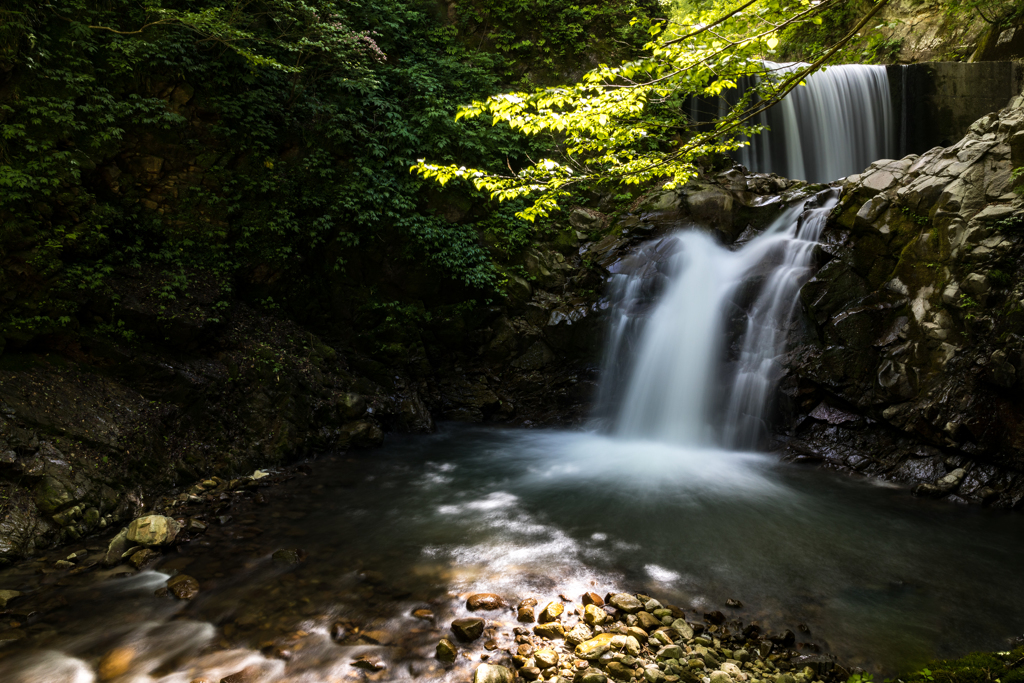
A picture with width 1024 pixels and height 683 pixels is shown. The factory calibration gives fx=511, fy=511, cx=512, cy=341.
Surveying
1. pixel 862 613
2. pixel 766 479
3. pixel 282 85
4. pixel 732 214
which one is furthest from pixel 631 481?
pixel 282 85

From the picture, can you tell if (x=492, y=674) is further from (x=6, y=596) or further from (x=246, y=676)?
(x=6, y=596)

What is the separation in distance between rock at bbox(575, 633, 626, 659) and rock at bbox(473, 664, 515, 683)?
1.73 ft

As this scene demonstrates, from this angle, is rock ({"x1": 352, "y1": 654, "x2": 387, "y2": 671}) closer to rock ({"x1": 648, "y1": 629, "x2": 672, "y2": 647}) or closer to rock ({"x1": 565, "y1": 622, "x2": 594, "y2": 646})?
rock ({"x1": 565, "y1": 622, "x2": 594, "y2": 646})

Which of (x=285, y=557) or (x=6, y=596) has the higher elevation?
(x=285, y=557)

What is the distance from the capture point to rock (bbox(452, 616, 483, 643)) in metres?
3.63

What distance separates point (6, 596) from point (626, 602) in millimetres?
4786

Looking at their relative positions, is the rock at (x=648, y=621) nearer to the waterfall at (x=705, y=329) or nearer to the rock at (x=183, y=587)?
the rock at (x=183, y=587)

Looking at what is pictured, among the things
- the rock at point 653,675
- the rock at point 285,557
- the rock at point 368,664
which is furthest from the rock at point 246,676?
the rock at point 653,675

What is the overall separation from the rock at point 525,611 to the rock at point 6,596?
390 cm

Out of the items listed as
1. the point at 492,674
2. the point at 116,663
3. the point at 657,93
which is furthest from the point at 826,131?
the point at 116,663

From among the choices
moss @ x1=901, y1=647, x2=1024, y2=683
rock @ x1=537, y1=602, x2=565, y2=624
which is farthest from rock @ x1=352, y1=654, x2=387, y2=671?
moss @ x1=901, y1=647, x2=1024, y2=683

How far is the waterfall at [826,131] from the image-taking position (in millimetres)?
12023

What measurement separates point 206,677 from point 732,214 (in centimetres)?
1048

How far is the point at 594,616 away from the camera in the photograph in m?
3.84
